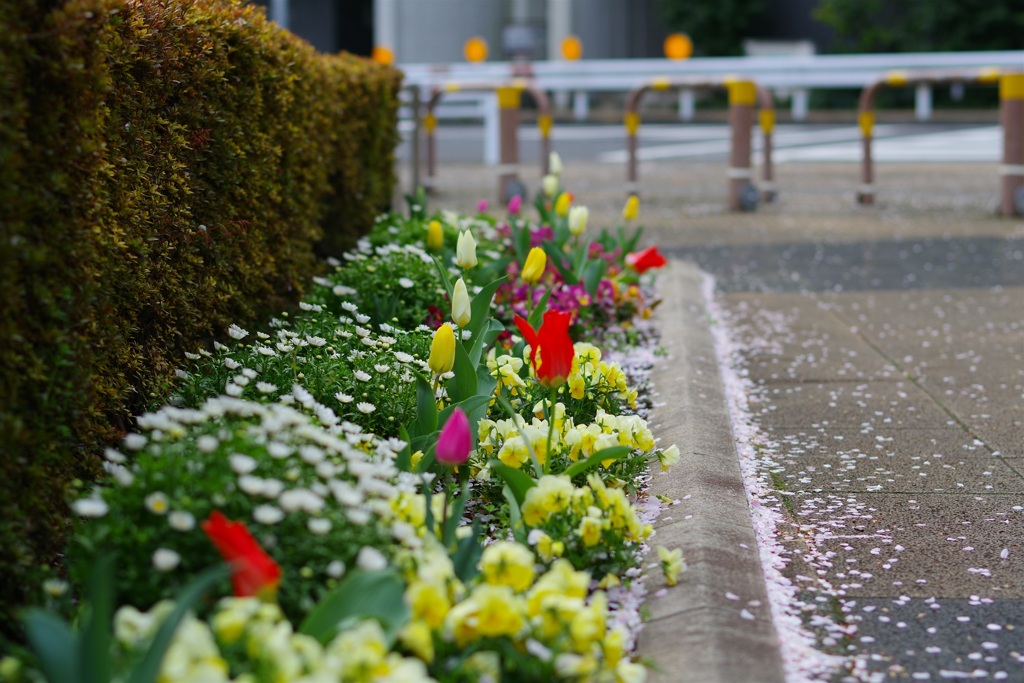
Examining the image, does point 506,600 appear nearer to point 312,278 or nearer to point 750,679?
point 750,679

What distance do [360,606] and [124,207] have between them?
1317mm

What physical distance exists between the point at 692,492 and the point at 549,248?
186cm

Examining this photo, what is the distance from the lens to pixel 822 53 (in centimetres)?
2981

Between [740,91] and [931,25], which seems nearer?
[740,91]

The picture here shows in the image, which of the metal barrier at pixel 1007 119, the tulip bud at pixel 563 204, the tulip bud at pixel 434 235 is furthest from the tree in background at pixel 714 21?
the tulip bud at pixel 434 235

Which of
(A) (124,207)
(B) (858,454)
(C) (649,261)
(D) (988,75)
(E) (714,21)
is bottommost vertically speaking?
(B) (858,454)

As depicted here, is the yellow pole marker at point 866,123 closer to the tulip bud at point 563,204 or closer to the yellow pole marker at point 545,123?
the yellow pole marker at point 545,123

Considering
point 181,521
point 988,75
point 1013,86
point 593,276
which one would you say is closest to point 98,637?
point 181,521

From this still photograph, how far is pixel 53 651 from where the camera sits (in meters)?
1.74

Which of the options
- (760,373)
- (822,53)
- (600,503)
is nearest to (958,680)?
(600,503)

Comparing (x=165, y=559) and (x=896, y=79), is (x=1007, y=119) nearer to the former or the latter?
(x=896, y=79)

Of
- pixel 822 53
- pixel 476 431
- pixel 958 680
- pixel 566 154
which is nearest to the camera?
pixel 958 680

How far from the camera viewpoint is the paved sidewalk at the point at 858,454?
2531 mm

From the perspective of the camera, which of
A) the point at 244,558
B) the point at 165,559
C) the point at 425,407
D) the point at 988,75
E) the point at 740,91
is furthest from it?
the point at 740,91
